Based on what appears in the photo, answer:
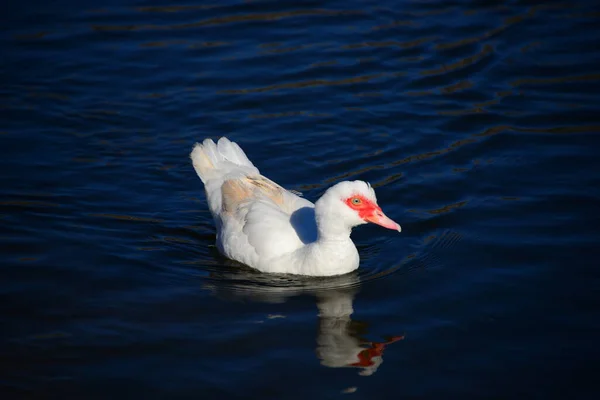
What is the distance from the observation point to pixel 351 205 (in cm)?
730

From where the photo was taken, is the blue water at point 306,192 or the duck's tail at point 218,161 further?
the duck's tail at point 218,161

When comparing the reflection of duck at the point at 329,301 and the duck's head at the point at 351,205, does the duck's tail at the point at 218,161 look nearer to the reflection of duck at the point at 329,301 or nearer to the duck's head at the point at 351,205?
the reflection of duck at the point at 329,301

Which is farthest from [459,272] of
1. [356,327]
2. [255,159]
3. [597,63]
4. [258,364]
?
[597,63]

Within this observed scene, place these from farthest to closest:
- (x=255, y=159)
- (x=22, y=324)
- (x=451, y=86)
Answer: (x=451, y=86) < (x=255, y=159) < (x=22, y=324)

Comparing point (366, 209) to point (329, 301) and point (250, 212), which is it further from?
point (250, 212)

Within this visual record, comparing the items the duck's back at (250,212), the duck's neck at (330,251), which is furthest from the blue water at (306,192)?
the duck's back at (250,212)

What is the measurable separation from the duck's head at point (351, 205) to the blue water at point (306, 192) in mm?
625

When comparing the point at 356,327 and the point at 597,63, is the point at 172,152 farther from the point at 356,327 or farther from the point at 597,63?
the point at 597,63

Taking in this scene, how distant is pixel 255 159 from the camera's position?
10.2 metres

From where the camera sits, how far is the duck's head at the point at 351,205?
7.27m

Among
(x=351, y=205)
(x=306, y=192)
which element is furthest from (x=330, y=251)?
(x=306, y=192)

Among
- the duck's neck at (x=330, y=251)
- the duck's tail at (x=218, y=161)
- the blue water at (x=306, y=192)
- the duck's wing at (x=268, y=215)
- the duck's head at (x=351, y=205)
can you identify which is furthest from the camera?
the duck's tail at (x=218, y=161)

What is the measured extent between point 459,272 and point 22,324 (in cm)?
398

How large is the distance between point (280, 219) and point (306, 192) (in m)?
1.51
